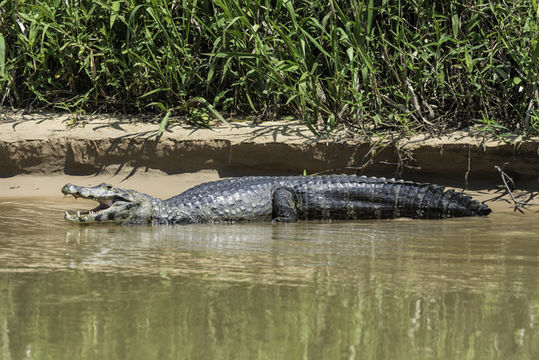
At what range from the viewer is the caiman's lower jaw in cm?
477

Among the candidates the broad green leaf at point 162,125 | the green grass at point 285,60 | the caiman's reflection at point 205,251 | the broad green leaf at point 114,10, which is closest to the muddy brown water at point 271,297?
the caiman's reflection at point 205,251

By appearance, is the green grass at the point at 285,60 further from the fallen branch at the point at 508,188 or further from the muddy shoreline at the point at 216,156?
the fallen branch at the point at 508,188

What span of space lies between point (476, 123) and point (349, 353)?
15.1ft

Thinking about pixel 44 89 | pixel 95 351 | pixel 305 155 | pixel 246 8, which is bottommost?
pixel 95 351

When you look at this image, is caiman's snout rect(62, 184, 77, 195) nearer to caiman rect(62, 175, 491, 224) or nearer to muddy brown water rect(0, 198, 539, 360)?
caiman rect(62, 175, 491, 224)

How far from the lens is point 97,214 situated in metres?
5.06

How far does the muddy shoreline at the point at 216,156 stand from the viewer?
18.8ft

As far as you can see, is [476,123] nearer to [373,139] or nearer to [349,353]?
[373,139]

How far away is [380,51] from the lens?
6527 mm

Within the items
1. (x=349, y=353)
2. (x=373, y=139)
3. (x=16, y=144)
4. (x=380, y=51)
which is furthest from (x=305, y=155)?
(x=349, y=353)

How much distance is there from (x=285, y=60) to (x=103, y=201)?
183cm

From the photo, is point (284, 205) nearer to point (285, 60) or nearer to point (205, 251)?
point (285, 60)

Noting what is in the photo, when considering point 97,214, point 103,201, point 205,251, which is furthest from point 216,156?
point 205,251

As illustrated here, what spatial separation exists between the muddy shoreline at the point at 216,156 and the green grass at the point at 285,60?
0.20m
